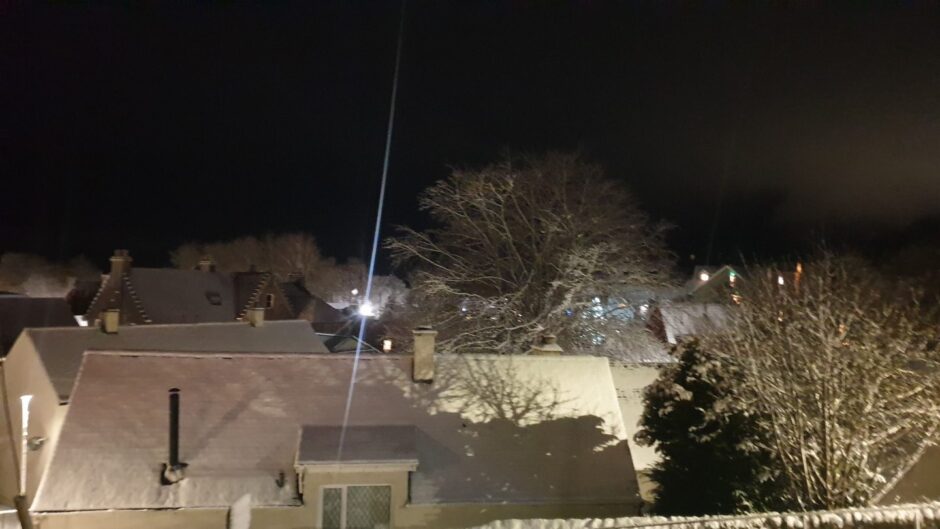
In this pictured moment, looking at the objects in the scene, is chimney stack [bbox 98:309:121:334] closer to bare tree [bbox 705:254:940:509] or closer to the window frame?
the window frame

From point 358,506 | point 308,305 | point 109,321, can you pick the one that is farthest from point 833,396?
point 308,305

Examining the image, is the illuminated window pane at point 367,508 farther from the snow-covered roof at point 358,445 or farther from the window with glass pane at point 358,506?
the snow-covered roof at point 358,445

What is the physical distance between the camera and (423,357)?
45.7ft

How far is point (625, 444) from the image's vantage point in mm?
13547

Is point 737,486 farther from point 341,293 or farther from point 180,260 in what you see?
point 180,260

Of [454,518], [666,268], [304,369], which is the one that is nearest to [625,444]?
[454,518]

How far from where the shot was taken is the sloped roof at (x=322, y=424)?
11633mm

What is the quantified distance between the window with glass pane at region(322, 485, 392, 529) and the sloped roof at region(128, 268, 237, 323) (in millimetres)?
27403

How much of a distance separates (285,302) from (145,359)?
32818 mm

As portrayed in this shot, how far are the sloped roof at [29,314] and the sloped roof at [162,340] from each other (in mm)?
15854

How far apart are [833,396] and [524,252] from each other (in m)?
14.7

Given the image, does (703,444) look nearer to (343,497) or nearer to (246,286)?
(343,497)

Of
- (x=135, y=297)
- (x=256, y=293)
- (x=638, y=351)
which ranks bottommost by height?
(x=638, y=351)

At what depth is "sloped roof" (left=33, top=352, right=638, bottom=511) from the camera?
11.6 m
